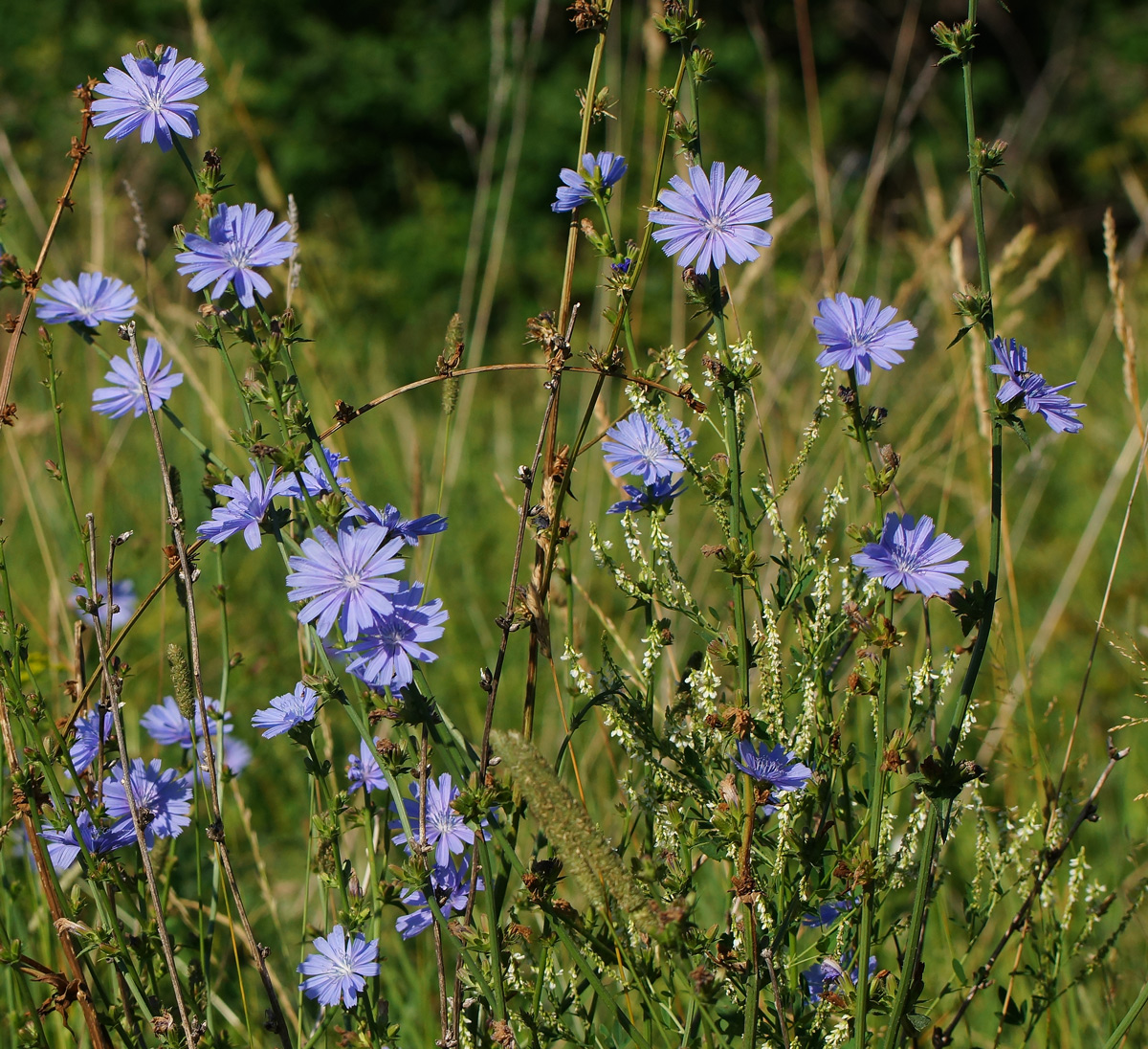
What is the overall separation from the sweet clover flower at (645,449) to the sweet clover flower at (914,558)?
→ 0.75 ft

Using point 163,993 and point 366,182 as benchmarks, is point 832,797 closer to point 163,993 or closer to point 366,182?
point 163,993

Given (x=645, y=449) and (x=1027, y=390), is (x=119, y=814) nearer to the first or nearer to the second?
(x=645, y=449)

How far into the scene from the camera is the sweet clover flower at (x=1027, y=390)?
1014 mm

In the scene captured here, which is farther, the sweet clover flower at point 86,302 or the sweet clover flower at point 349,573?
the sweet clover flower at point 86,302

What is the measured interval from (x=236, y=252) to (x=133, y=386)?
37 cm

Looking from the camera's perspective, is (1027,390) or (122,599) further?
(122,599)

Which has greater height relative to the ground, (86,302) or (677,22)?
(86,302)

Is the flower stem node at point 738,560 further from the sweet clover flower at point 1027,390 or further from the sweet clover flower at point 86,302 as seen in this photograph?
the sweet clover flower at point 86,302

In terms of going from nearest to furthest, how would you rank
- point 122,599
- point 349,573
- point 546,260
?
point 349,573, point 122,599, point 546,260

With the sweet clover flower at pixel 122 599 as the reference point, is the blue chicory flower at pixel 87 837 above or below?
below

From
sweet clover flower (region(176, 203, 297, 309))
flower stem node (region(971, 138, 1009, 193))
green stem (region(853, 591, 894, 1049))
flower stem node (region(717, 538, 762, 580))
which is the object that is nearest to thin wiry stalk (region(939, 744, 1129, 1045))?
green stem (region(853, 591, 894, 1049))

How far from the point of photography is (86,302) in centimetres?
129

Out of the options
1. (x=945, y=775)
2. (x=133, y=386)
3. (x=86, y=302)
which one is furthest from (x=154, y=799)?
(x=945, y=775)

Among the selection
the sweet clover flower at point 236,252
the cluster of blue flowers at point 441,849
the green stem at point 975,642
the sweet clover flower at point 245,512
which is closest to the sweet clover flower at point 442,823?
the cluster of blue flowers at point 441,849
